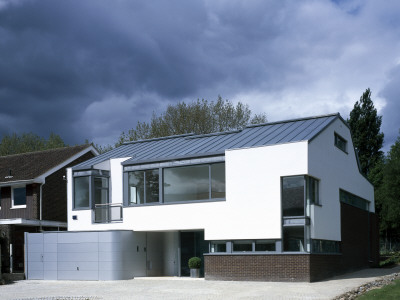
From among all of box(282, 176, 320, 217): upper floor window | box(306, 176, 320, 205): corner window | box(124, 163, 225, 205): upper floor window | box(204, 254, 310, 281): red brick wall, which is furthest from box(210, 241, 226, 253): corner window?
box(306, 176, 320, 205): corner window

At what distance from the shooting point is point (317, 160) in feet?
78.7

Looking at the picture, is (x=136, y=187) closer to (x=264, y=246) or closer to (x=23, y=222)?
(x=264, y=246)

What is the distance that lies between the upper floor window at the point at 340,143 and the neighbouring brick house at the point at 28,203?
16.0 meters

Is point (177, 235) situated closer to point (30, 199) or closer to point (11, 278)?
point (11, 278)

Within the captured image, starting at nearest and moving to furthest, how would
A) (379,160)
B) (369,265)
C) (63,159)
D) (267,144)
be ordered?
(267,144)
(369,265)
(63,159)
(379,160)

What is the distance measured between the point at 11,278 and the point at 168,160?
9.78 m

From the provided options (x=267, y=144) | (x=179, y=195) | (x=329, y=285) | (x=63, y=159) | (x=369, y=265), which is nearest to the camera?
(x=329, y=285)

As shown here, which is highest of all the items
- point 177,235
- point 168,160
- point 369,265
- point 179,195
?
point 168,160

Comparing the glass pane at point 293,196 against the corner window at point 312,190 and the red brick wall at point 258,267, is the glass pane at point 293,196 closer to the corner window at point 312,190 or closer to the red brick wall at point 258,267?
the corner window at point 312,190

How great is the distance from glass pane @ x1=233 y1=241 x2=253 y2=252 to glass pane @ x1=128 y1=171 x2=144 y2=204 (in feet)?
18.8

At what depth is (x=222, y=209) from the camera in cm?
2438

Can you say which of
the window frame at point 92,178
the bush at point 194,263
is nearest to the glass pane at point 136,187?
the window frame at point 92,178

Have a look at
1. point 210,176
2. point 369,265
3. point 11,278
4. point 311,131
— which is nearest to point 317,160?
point 311,131

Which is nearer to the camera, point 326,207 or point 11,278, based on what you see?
point 326,207
